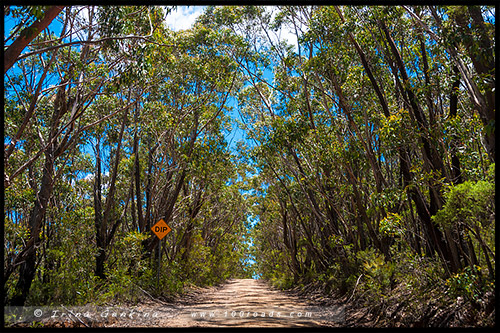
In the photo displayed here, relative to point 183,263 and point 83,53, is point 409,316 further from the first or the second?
point 183,263

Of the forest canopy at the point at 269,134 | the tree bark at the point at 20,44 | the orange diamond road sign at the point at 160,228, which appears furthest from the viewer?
the orange diamond road sign at the point at 160,228

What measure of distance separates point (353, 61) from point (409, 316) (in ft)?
25.0

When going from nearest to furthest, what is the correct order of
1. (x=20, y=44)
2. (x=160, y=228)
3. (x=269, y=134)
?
(x=20, y=44), (x=160, y=228), (x=269, y=134)

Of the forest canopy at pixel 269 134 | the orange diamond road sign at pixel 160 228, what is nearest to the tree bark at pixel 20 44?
the forest canopy at pixel 269 134

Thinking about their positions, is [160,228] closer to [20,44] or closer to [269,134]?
[269,134]

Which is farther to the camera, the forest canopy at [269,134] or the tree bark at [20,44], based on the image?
the forest canopy at [269,134]

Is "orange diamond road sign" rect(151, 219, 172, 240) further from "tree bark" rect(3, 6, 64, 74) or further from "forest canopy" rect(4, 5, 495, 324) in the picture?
"tree bark" rect(3, 6, 64, 74)

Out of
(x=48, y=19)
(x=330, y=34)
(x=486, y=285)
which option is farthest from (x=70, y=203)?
(x=486, y=285)

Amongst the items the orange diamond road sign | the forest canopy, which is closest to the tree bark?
the forest canopy

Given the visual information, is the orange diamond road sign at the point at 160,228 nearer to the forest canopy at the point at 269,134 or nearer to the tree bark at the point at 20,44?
the forest canopy at the point at 269,134

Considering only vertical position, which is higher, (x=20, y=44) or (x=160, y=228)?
(x=20, y=44)

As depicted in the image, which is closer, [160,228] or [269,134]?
[160,228]

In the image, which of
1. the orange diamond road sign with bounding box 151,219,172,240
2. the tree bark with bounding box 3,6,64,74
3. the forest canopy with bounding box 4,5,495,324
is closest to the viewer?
the tree bark with bounding box 3,6,64,74

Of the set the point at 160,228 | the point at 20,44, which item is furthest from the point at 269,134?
the point at 20,44
